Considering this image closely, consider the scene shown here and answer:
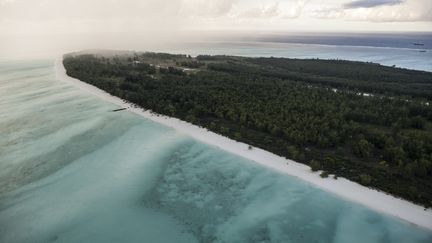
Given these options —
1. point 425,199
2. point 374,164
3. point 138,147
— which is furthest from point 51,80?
point 425,199

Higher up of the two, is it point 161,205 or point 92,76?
point 92,76

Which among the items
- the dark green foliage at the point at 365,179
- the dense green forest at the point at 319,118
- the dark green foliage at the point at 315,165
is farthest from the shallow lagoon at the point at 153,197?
the dense green forest at the point at 319,118

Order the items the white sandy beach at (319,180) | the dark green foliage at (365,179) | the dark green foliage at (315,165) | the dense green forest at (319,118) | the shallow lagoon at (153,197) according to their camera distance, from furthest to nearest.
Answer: the dark green foliage at (315,165) < the dense green forest at (319,118) < the dark green foliage at (365,179) < the white sandy beach at (319,180) < the shallow lagoon at (153,197)

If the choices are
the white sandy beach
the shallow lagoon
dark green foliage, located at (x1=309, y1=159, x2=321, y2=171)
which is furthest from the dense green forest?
the shallow lagoon

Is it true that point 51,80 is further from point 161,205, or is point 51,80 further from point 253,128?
point 161,205

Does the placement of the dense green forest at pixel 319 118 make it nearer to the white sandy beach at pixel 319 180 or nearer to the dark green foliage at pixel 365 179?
the dark green foliage at pixel 365 179

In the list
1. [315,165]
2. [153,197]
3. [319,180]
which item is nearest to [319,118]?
[315,165]
